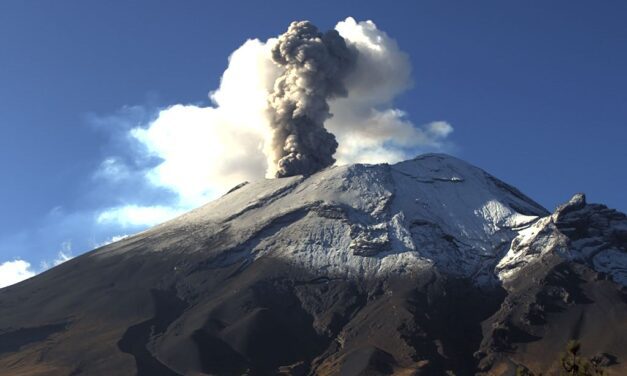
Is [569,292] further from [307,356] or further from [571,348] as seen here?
[571,348]

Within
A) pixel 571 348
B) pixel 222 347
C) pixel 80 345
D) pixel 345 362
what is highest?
pixel 80 345

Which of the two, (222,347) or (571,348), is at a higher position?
(222,347)


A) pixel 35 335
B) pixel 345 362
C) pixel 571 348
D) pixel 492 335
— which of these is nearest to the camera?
pixel 571 348

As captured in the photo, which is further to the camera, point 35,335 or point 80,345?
point 35,335

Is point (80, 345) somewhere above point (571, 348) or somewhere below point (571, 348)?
above

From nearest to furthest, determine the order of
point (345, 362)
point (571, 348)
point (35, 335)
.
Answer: point (571, 348)
point (345, 362)
point (35, 335)

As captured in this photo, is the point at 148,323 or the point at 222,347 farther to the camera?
the point at 148,323

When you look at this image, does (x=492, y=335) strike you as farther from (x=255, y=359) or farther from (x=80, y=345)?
(x=80, y=345)

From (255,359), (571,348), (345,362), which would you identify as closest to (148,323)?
(255,359)

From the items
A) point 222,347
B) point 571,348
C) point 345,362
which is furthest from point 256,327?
point 571,348
